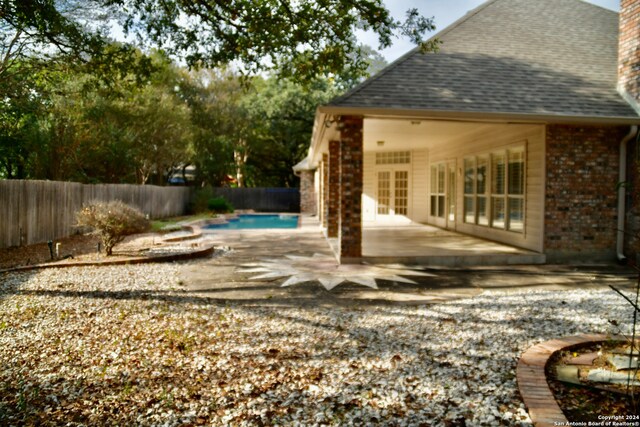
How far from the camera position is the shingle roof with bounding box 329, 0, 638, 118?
8477mm

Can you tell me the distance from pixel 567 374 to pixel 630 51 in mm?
8004

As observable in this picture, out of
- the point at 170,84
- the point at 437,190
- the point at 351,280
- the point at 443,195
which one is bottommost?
the point at 351,280

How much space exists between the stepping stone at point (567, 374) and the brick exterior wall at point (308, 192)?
879 inches

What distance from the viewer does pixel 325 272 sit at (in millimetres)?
7762

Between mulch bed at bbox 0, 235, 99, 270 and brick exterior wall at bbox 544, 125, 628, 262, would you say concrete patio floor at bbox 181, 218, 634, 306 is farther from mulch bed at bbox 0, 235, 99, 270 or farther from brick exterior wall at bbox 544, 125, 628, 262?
mulch bed at bbox 0, 235, 99, 270

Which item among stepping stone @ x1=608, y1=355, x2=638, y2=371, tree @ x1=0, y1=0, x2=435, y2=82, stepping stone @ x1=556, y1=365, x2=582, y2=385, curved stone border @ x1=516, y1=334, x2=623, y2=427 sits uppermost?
tree @ x1=0, y1=0, x2=435, y2=82

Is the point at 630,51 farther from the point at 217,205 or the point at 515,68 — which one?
the point at 217,205

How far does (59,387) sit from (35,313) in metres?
2.33

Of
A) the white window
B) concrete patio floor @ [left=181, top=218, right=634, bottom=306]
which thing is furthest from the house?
the white window

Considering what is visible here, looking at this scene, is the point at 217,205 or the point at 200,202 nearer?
the point at 200,202

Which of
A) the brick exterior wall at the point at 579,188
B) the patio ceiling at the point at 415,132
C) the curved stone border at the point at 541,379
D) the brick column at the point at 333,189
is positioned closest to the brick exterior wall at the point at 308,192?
the patio ceiling at the point at 415,132

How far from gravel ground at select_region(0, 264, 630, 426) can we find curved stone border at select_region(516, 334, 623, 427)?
0.08 meters

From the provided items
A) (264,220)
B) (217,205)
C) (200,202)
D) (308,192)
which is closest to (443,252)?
(264,220)

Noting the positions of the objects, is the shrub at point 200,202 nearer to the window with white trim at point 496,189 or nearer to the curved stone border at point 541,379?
the window with white trim at point 496,189
